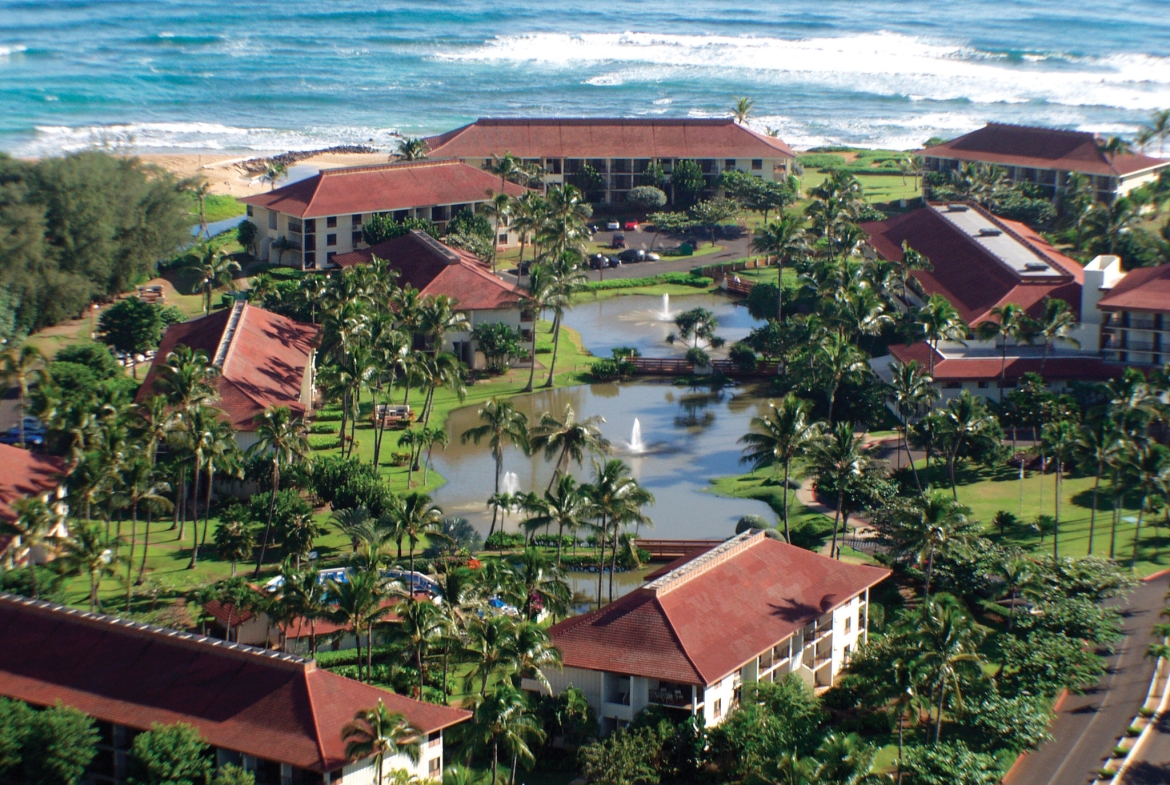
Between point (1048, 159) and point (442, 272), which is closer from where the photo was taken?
point (442, 272)

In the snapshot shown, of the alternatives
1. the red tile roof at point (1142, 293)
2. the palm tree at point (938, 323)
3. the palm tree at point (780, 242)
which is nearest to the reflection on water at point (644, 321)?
the palm tree at point (780, 242)

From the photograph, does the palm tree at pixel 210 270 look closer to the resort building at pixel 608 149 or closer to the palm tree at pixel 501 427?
the palm tree at pixel 501 427

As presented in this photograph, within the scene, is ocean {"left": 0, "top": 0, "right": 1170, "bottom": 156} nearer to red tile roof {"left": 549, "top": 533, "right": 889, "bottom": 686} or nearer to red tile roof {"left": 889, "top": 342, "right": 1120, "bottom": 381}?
red tile roof {"left": 889, "top": 342, "right": 1120, "bottom": 381}

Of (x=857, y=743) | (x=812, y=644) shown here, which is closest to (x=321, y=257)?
(x=812, y=644)

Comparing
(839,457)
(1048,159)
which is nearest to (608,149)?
(1048,159)

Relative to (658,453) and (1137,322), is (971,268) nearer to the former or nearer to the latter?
(1137,322)

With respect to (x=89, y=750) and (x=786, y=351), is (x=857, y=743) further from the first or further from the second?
(x=786, y=351)

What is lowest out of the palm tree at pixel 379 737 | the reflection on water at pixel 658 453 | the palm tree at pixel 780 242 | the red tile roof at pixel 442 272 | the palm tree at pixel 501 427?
the reflection on water at pixel 658 453
